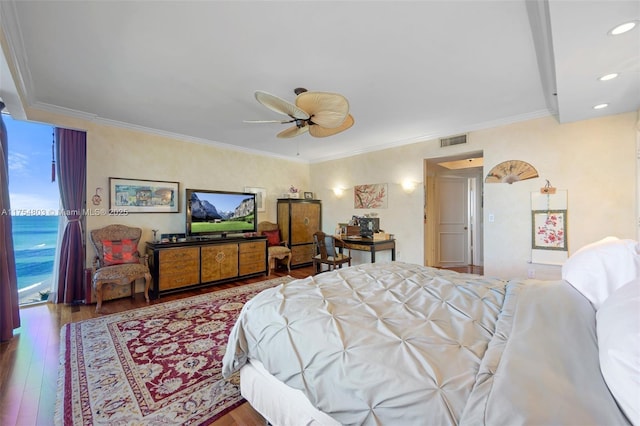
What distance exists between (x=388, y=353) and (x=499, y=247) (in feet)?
11.9

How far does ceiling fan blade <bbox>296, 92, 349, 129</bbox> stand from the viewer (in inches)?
85.2

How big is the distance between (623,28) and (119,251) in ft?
17.8

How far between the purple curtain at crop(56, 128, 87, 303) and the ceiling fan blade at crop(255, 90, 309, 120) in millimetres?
3149

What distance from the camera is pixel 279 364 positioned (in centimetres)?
131

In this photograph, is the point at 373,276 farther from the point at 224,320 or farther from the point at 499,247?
the point at 499,247

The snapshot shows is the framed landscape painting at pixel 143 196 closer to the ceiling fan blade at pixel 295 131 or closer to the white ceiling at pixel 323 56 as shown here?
the white ceiling at pixel 323 56

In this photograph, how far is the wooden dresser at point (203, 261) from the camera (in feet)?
12.6

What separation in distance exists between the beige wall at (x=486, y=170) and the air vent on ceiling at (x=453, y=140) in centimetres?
9

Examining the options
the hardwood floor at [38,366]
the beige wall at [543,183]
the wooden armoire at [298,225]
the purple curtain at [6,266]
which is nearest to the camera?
the hardwood floor at [38,366]

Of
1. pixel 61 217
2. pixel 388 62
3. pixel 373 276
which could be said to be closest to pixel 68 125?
pixel 61 217

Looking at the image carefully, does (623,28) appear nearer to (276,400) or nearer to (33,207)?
(276,400)

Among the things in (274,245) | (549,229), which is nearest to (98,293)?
(274,245)

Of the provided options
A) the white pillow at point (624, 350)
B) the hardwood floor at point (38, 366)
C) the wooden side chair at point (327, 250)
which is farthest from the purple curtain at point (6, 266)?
the white pillow at point (624, 350)

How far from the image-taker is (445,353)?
1038 mm
